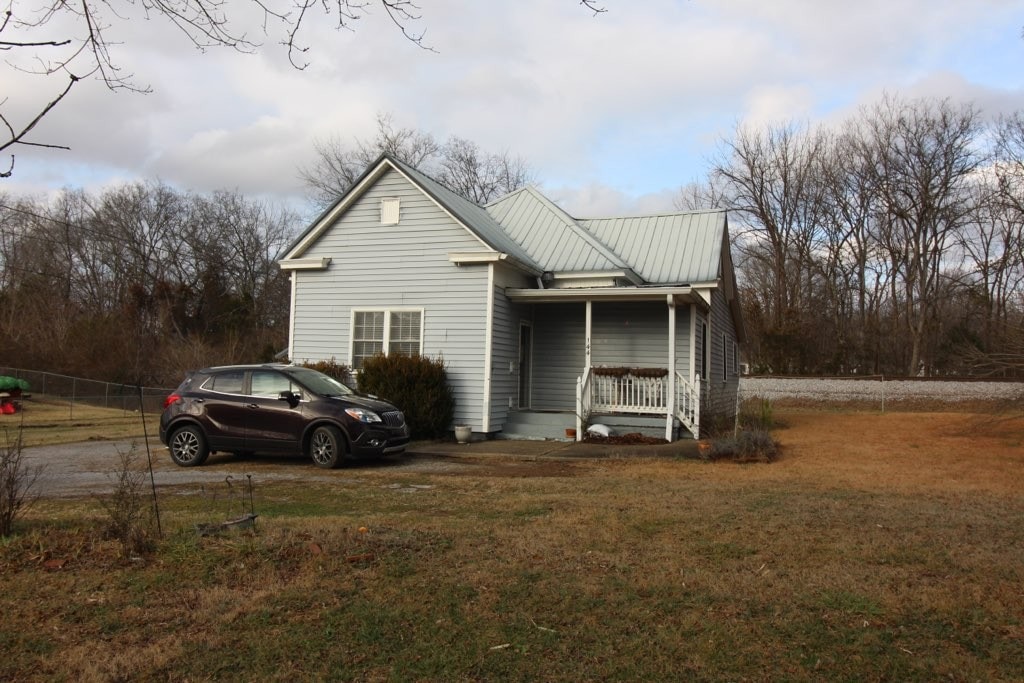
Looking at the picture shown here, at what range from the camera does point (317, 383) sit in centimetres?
1223

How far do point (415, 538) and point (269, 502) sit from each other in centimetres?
300

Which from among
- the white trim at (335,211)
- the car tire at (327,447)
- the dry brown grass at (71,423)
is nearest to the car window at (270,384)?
the car tire at (327,447)

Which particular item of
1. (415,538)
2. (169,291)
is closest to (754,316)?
(169,291)

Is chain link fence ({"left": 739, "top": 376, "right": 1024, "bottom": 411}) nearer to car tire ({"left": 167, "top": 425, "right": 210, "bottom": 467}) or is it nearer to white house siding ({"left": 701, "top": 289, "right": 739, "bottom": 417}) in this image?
white house siding ({"left": 701, "top": 289, "right": 739, "bottom": 417})

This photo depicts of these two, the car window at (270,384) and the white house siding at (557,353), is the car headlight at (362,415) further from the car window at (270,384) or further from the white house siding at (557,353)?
the white house siding at (557,353)

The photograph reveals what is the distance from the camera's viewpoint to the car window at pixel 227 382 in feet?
39.3

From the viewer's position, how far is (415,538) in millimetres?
5906

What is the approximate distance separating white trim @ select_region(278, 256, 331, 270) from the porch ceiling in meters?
4.23

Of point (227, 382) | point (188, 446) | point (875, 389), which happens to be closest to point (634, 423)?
point (227, 382)

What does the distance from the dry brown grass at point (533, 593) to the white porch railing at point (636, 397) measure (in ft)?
22.5

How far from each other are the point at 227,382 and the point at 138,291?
103 ft

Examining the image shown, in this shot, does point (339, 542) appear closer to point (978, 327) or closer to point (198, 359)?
point (198, 359)

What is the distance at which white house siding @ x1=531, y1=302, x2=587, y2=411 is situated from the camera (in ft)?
57.2

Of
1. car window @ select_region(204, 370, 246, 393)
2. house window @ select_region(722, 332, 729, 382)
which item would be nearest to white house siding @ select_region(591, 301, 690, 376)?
house window @ select_region(722, 332, 729, 382)
